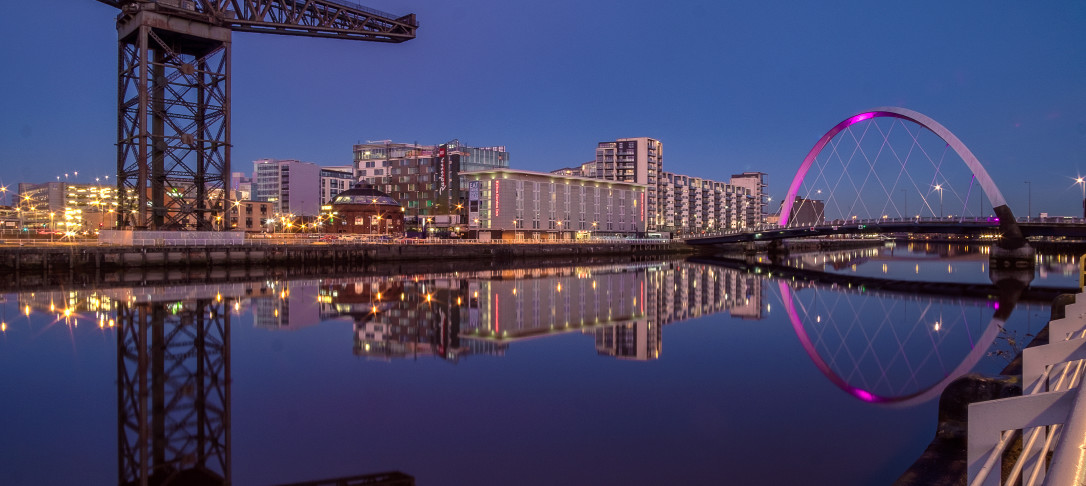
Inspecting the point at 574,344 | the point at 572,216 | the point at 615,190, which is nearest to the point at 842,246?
the point at 615,190

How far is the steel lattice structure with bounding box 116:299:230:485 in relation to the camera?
8884 millimetres

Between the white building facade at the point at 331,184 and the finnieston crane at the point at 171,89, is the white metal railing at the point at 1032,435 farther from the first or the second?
the white building facade at the point at 331,184

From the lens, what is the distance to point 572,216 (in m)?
89.7

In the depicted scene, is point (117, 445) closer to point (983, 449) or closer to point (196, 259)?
point (983, 449)

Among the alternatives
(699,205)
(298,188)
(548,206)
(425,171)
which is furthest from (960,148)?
(298,188)

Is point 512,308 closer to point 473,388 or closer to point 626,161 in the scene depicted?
point 473,388

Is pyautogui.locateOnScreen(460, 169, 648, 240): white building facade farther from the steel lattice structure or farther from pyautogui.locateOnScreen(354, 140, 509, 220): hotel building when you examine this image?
the steel lattice structure

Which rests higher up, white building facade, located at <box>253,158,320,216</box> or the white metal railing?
white building facade, located at <box>253,158,320,216</box>

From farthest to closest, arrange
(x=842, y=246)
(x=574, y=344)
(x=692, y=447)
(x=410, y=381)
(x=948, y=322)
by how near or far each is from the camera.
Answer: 1. (x=842, y=246)
2. (x=948, y=322)
3. (x=574, y=344)
4. (x=410, y=381)
5. (x=692, y=447)

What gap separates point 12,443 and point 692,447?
31.9 feet

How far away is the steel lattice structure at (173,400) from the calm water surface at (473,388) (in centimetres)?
6

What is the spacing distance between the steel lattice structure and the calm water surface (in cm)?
6

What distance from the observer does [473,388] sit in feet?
44.5

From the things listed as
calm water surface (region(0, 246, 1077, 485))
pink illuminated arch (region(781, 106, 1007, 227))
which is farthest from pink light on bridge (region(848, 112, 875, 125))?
calm water surface (region(0, 246, 1077, 485))
